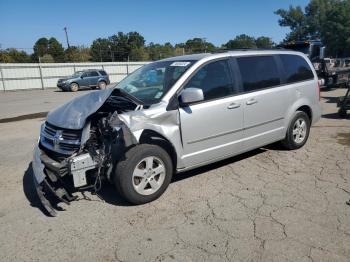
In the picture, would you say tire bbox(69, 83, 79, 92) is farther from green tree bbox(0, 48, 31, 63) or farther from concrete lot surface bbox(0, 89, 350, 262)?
green tree bbox(0, 48, 31, 63)

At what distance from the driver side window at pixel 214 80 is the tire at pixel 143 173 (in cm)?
109

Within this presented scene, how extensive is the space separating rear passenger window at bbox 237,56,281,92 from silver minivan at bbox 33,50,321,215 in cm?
2

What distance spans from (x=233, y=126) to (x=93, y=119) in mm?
2027

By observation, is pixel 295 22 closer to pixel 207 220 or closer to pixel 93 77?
pixel 93 77

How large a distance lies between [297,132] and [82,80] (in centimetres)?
2343

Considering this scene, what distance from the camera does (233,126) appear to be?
5117mm

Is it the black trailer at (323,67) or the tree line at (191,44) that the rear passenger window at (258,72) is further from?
the tree line at (191,44)

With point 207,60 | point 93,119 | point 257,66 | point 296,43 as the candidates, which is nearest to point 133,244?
point 93,119

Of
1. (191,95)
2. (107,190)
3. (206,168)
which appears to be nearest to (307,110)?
(206,168)

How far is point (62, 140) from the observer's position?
14.3 ft

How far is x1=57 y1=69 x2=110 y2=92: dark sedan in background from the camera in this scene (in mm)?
26438

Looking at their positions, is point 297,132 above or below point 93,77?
below

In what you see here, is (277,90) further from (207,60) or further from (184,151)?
(184,151)

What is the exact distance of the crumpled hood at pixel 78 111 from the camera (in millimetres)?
4309
